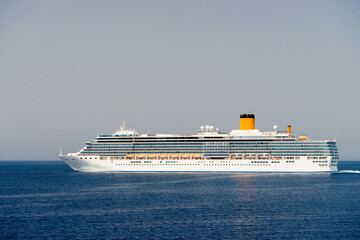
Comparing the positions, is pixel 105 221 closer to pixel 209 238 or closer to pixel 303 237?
pixel 209 238

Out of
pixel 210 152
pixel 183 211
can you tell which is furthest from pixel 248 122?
pixel 183 211

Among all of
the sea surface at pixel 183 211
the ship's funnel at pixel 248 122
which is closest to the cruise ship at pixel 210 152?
the ship's funnel at pixel 248 122

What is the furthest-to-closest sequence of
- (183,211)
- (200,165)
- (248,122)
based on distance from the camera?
(248,122) < (200,165) < (183,211)

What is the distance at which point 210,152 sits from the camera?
117m

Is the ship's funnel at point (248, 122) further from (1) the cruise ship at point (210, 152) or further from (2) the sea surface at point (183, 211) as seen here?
(2) the sea surface at point (183, 211)

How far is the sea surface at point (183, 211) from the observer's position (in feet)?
152

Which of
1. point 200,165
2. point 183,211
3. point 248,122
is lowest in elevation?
point 183,211

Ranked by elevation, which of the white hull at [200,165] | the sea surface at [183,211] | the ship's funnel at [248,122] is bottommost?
the sea surface at [183,211]

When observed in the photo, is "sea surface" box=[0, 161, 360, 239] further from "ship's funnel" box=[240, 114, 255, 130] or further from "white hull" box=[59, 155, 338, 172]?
"ship's funnel" box=[240, 114, 255, 130]

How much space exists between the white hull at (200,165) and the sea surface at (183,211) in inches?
949

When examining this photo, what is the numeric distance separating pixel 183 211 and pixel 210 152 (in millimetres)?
59898

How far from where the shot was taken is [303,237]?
145 feet

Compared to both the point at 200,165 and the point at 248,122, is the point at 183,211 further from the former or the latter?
the point at 248,122

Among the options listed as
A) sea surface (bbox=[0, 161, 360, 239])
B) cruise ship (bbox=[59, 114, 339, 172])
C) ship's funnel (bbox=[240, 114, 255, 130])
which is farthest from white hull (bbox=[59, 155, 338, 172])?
sea surface (bbox=[0, 161, 360, 239])
